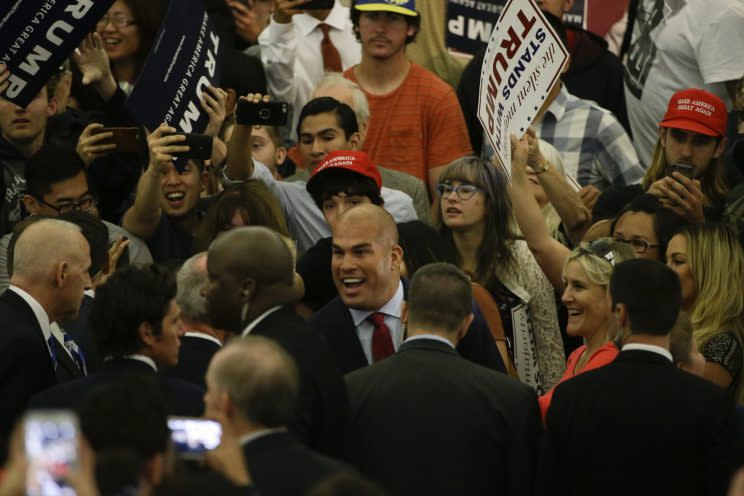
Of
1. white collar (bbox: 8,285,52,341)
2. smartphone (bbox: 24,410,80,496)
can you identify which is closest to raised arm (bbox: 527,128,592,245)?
white collar (bbox: 8,285,52,341)

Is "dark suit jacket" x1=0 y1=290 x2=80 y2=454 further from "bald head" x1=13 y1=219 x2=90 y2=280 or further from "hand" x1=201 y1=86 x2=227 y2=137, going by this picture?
"hand" x1=201 y1=86 x2=227 y2=137

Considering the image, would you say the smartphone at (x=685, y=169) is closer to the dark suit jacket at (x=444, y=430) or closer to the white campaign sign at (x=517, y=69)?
the white campaign sign at (x=517, y=69)

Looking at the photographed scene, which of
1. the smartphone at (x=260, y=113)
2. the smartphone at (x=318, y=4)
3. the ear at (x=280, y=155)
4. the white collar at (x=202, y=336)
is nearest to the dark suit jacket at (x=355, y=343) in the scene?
the white collar at (x=202, y=336)

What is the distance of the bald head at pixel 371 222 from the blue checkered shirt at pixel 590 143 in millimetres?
2369

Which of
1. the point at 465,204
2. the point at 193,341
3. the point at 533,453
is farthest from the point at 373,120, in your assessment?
the point at 533,453

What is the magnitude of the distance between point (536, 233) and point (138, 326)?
268 centimetres

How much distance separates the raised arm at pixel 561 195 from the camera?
859cm

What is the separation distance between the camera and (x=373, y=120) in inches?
391

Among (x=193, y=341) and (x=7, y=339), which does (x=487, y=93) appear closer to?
(x=193, y=341)

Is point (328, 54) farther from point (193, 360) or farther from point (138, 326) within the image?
point (138, 326)

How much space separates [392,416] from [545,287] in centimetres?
245

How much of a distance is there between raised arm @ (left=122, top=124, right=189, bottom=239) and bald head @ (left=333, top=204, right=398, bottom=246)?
1.27m

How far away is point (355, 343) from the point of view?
285 inches

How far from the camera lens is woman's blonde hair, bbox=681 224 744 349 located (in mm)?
7398
